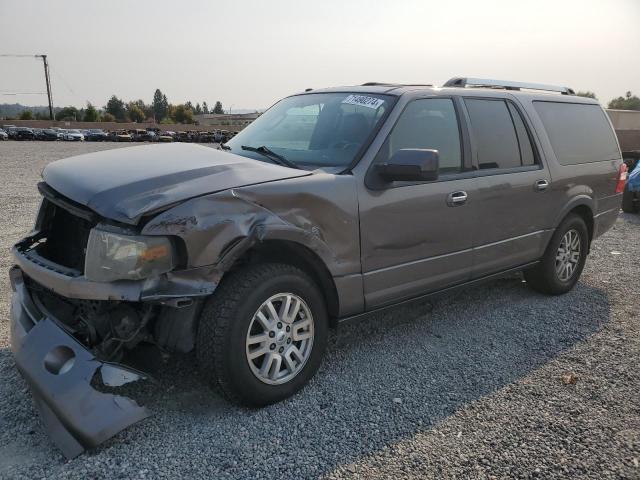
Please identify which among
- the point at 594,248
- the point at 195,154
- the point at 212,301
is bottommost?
the point at 594,248

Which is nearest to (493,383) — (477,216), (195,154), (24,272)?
(477,216)

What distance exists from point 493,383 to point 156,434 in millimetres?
2128

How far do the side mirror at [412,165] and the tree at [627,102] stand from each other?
68135mm

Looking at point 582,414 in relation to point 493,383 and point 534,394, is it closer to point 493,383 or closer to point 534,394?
point 534,394

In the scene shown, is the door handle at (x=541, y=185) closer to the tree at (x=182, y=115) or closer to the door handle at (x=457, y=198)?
the door handle at (x=457, y=198)

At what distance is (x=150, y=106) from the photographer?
128 metres

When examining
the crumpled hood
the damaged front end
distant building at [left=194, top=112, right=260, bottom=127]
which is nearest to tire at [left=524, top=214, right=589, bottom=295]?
the crumpled hood

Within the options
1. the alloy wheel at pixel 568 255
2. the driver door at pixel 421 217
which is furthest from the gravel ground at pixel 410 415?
the alloy wheel at pixel 568 255

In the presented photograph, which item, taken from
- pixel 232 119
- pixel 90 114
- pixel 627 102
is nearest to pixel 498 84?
pixel 232 119

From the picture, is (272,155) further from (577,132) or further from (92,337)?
(577,132)

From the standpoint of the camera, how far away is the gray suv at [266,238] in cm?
267

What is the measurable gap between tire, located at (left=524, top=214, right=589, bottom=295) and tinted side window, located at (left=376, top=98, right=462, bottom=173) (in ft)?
5.47

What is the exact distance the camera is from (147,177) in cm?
291

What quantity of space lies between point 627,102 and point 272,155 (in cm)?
7392
